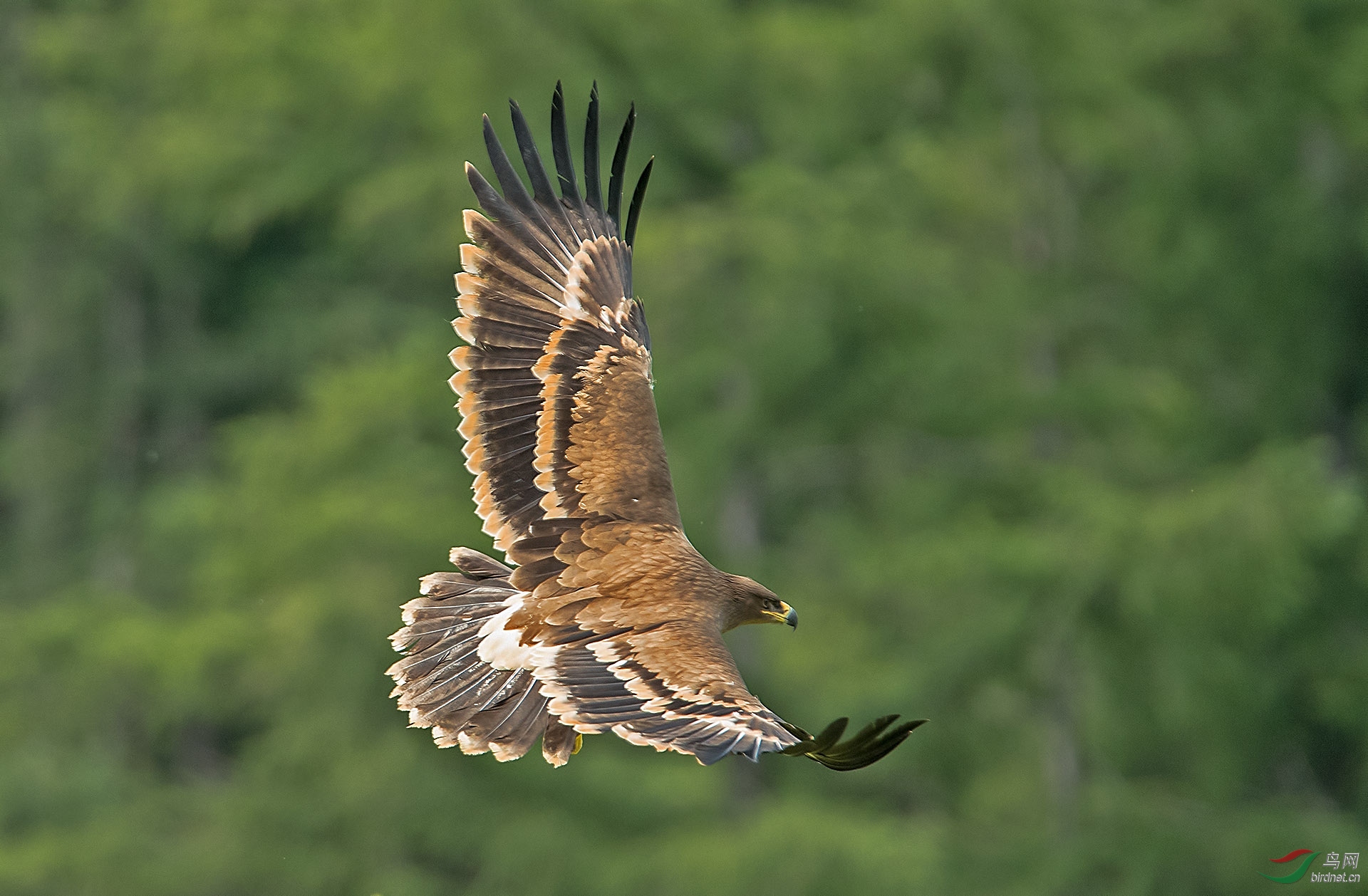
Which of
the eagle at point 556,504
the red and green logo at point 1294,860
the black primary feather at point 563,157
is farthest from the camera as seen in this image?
the red and green logo at point 1294,860

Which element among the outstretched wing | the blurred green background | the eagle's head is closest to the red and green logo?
the blurred green background

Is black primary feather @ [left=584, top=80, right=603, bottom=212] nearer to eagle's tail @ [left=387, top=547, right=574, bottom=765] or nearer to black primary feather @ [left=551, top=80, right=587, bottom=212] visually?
black primary feather @ [left=551, top=80, right=587, bottom=212]

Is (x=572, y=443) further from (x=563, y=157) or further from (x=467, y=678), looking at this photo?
(x=563, y=157)

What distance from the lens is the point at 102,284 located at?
3075 cm

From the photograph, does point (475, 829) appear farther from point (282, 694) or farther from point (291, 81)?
point (291, 81)

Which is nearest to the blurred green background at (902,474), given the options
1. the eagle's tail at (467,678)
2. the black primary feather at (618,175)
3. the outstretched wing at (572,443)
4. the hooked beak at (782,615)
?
the black primary feather at (618,175)

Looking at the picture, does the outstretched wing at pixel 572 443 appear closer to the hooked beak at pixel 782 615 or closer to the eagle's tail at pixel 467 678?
the eagle's tail at pixel 467 678

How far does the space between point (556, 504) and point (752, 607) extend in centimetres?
85

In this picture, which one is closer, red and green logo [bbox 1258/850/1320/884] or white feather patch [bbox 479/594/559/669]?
white feather patch [bbox 479/594/559/669]

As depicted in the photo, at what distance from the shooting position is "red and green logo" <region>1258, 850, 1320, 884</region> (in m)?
18.0

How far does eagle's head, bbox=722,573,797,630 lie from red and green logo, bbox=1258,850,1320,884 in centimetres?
1099

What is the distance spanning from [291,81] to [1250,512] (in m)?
12.8

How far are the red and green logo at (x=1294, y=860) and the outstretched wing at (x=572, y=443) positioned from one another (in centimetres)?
1127

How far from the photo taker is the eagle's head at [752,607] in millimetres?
8133
